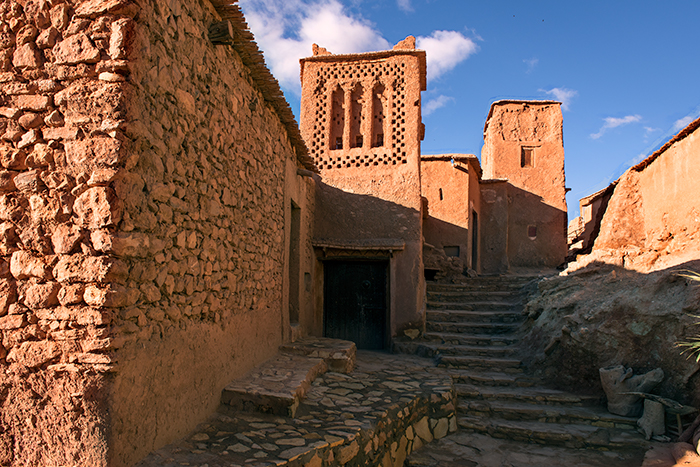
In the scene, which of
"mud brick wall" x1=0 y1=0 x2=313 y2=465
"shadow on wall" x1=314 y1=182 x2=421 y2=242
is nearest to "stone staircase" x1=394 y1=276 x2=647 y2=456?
"shadow on wall" x1=314 y1=182 x2=421 y2=242

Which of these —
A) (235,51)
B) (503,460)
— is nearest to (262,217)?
(235,51)

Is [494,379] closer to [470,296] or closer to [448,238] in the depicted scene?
[470,296]

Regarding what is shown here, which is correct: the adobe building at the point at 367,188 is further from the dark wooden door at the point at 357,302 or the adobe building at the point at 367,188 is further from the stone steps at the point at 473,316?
the stone steps at the point at 473,316

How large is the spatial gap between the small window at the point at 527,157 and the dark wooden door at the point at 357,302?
9.93 meters

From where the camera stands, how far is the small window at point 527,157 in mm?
15820

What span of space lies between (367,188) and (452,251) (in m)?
4.54

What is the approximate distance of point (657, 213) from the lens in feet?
27.2

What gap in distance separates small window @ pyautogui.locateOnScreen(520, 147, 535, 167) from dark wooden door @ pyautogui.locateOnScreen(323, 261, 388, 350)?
9.93 meters

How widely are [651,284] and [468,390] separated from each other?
Answer: 304 cm

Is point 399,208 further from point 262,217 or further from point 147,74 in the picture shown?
point 147,74

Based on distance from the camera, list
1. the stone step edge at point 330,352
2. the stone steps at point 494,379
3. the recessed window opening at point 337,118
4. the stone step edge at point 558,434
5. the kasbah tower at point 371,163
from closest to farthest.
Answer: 1. the stone step edge at point 558,434
2. the stone step edge at point 330,352
3. the stone steps at point 494,379
4. the kasbah tower at point 371,163
5. the recessed window opening at point 337,118

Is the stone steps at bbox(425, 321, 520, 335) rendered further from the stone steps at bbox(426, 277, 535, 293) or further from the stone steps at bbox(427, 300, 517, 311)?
the stone steps at bbox(426, 277, 535, 293)

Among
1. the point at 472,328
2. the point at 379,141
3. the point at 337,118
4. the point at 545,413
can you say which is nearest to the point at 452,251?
the point at 472,328

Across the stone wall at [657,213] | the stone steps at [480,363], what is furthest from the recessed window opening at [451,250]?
the stone steps at [480,363]
